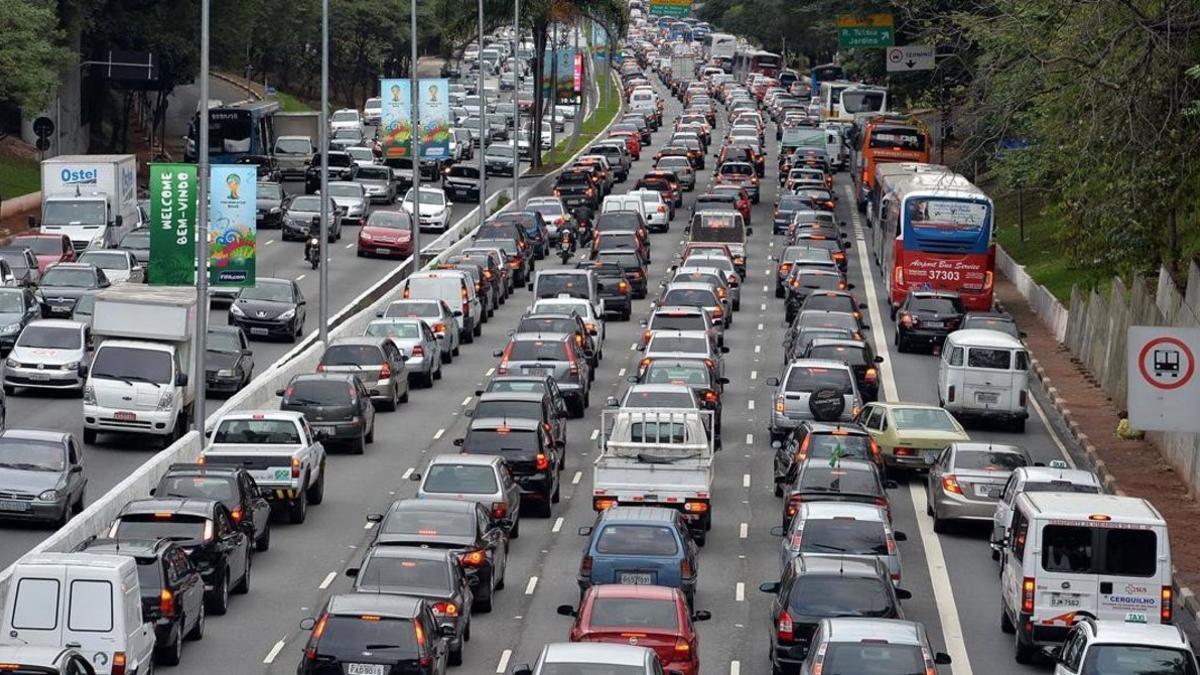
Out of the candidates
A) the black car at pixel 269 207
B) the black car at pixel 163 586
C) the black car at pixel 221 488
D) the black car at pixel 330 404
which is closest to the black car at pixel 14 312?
the black car at pixel 330 404

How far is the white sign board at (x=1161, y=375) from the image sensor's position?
24984 millimetres

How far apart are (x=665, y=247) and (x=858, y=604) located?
48568 millimetres

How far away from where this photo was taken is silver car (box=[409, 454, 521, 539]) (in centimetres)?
3061

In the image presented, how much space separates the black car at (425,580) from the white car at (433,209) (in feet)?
154

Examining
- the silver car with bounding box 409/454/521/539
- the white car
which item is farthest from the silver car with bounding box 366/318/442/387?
the white car

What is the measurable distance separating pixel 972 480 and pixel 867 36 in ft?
196

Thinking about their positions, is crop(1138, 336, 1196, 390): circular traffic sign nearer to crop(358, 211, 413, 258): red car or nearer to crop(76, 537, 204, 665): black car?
crop(76, 537, 204, 665): black car

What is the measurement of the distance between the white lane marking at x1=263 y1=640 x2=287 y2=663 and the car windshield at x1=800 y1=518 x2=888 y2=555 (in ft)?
20.4

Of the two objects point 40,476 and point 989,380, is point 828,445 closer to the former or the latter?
point 989,380

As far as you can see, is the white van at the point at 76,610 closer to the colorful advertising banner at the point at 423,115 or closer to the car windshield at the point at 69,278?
the car windshield at the point at 69,278

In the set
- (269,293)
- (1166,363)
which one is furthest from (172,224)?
(1166,363)

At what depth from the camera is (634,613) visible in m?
23.1

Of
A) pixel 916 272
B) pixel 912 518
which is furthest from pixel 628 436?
pixel 916 272

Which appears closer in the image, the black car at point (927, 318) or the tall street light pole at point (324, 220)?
the tall street light pole at point (324, 220)
